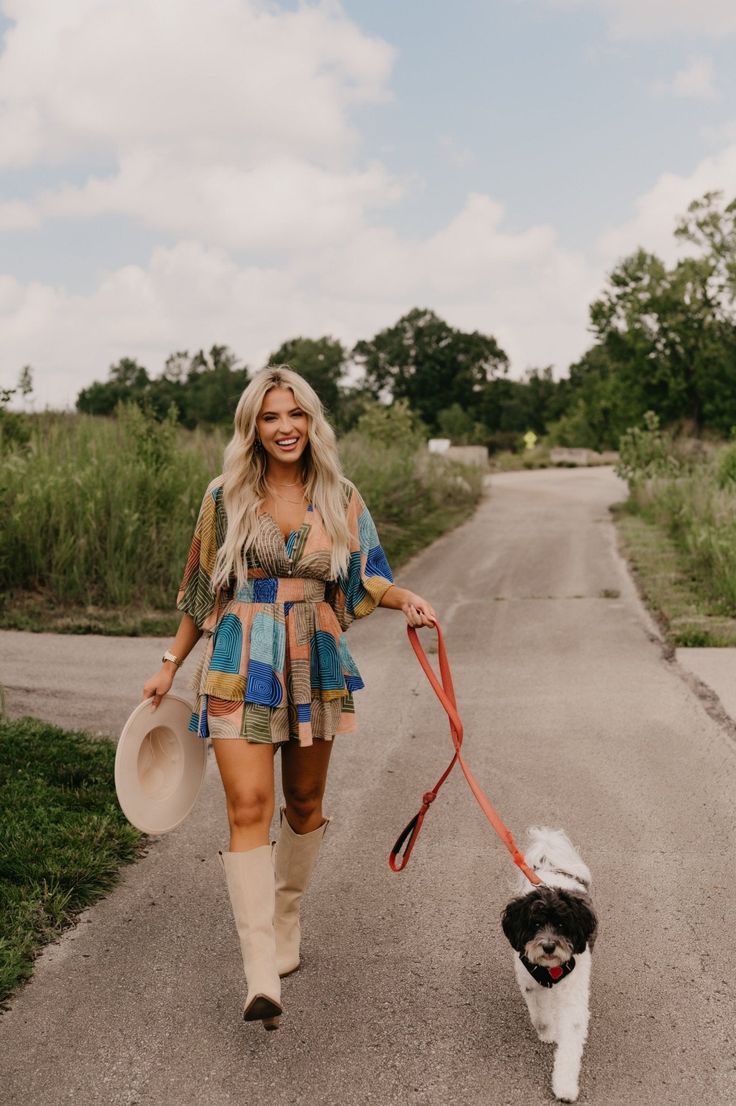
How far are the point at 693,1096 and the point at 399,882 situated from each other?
177 cm

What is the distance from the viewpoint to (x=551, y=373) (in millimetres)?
91875

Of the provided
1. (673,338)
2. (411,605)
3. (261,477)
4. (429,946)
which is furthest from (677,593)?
(673,338)

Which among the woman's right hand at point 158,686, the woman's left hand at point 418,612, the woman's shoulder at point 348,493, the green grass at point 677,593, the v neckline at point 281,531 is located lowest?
the green grass at point 677,593

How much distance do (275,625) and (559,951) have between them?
4.42 feet

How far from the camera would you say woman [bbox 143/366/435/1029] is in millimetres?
3277

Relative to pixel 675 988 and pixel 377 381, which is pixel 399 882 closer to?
pixel 675 988

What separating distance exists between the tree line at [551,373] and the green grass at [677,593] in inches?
207

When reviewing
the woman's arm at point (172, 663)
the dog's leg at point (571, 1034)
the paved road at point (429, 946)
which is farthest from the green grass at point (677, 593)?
the woman's arm at point (172, 663)

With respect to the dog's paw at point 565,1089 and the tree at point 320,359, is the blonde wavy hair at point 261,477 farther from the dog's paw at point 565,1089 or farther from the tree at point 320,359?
the tree at point 320,359

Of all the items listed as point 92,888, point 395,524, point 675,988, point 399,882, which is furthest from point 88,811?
point 395,524

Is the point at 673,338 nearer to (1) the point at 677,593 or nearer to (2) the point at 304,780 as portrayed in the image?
(1) the point at 677,593

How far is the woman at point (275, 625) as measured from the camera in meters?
3.28

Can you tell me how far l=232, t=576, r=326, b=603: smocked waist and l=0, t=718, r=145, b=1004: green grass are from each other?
63.1 inches

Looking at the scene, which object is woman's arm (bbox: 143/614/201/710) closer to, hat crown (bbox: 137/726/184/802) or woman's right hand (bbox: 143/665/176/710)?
woman's right hand (bbox: 143/665/176/710)
